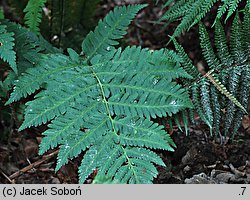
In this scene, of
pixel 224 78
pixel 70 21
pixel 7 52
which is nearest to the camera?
pixel 7 52

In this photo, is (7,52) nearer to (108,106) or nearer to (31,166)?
(108,106)

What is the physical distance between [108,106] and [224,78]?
833mm

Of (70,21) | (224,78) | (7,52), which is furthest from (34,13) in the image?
(224,78)

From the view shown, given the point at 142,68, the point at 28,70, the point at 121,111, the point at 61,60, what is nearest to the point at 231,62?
the point at 142,68

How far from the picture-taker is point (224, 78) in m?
2.87

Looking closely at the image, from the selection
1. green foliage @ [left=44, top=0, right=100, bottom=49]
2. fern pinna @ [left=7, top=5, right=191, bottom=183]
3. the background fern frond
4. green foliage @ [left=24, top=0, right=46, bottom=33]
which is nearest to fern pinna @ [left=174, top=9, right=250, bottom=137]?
fern pinna @ [left=7, top=5, right=191, bottom=183]

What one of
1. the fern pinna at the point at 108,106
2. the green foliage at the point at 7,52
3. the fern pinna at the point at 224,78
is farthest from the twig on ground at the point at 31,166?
the fern pinna at the point at 224,78

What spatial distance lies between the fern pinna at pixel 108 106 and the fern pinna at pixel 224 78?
223 mm

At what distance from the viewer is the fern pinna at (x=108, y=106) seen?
2398 mm

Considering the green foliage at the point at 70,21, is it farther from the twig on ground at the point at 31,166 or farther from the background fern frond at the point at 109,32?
the twig on ground at the point at 31,166

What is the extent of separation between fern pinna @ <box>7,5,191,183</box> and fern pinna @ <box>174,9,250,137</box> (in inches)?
8.8

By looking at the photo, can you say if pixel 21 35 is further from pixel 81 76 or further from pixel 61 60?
pixel 81 76

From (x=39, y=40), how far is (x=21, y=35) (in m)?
0.13

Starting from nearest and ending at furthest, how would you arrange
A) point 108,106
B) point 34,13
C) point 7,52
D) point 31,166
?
point 108,106 → point 7,52 → point 34,13 → point 31,166
